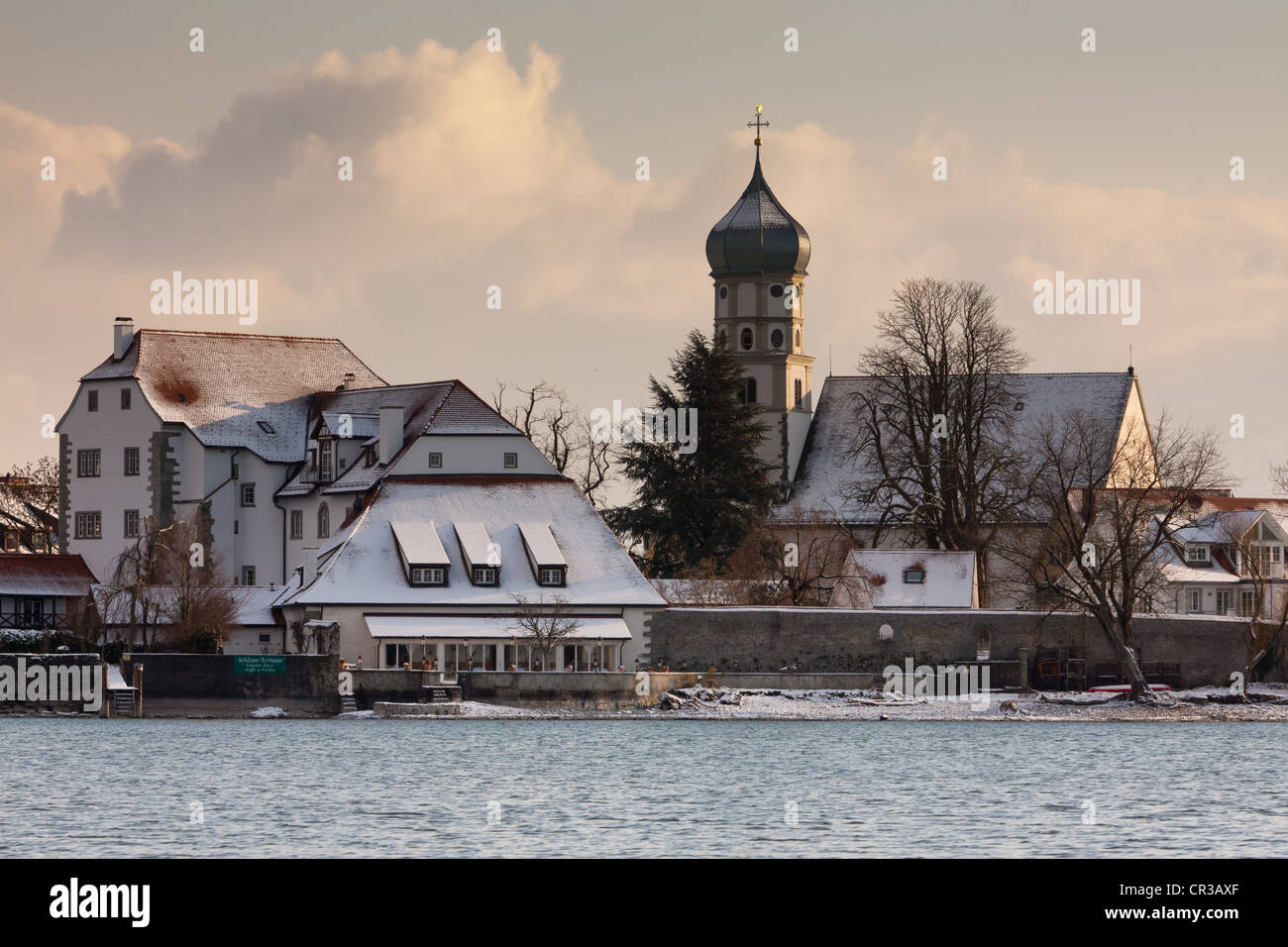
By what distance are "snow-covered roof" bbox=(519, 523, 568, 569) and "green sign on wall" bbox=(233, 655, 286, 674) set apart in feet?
29.0

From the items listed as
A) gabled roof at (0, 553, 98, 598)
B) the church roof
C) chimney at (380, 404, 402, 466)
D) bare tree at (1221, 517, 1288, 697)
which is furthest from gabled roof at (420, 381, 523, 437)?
bare tree at (1221, 517, 1288, 697)

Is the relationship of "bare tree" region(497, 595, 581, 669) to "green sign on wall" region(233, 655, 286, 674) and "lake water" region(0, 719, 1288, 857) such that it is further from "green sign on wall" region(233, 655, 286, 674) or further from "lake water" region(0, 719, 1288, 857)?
"green sign on wall" region(233, 655, 286, 674)

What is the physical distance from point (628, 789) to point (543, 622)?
23973mm

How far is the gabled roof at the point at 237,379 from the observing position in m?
77.8

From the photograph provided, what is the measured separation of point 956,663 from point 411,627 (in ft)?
54.9

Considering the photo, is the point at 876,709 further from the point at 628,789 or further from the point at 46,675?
the point at 628,789

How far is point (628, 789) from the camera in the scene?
4022cm

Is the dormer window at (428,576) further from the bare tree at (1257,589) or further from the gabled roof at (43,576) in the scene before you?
the bare tree at (1257,589)

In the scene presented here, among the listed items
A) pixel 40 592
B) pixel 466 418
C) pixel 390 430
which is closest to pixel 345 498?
pixel 390 430

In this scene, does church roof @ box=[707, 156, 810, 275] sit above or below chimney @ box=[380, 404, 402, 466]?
above

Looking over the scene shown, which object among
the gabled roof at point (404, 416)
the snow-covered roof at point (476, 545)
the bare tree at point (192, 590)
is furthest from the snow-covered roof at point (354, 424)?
the snow-covered roof at point (476, 545)

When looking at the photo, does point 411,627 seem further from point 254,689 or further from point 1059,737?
point 1059,737

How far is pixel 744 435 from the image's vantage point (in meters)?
80.4

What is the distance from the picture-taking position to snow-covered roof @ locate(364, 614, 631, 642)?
62875mm
